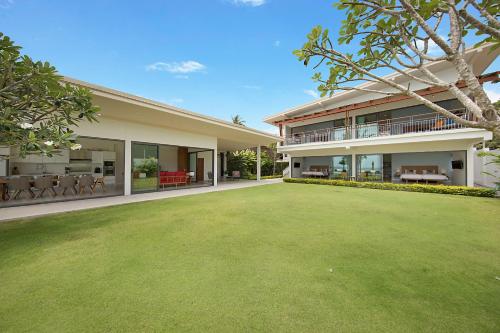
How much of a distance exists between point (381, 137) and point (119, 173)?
17671 millimetres

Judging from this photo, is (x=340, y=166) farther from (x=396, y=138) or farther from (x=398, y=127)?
(x=396, y=138)

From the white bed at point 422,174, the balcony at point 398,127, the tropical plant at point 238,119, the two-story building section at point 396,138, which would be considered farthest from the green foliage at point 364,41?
the tropical plant at point 238,119

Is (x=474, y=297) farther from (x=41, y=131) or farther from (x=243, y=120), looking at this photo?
(x=243, y=120)

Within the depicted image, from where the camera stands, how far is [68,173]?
43.0ft

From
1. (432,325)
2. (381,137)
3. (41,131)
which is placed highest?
(381,137)

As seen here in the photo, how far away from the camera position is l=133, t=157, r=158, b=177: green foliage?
10.5 meters

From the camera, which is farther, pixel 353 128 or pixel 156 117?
pixel 353 128

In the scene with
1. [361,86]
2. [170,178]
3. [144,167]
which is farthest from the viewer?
[361,86]

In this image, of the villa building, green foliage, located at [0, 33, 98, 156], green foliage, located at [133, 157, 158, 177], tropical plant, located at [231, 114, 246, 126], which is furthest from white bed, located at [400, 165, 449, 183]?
tropical plant, located at [231, 114, 246, 126]

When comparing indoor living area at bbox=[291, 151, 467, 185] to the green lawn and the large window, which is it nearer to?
the large window

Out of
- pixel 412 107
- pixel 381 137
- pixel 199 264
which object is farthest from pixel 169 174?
pixel 412 107

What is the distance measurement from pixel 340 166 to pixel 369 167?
228 centimetres

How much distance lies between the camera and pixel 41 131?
Result: 334 cm

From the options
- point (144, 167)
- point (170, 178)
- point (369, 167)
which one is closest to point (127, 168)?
point (144, 167)
